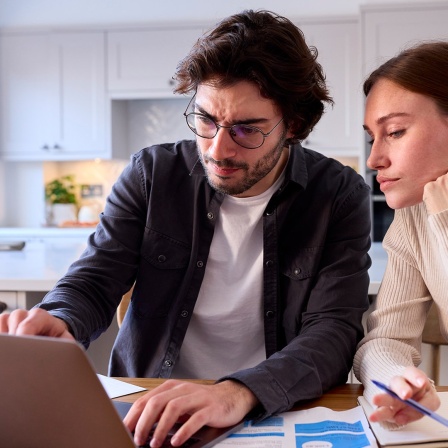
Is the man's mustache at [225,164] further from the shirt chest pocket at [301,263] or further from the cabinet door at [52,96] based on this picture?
the cabinet door at [52,96]

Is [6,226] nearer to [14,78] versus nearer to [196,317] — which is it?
[14,78]

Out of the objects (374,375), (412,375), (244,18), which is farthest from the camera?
(244,18)

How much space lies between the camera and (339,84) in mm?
5199

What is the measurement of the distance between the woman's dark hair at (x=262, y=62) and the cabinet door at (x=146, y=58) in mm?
3860

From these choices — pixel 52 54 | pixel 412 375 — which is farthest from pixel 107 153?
pixel 412 375

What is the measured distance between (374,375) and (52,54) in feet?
16.2

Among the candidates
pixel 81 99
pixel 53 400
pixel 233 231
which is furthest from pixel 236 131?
pixel 81 99

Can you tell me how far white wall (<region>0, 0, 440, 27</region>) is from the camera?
5457mm

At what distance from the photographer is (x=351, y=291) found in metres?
1.44

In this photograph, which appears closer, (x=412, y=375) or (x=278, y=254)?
(x=412, y=375)

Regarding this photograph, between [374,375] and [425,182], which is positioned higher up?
[425,182]

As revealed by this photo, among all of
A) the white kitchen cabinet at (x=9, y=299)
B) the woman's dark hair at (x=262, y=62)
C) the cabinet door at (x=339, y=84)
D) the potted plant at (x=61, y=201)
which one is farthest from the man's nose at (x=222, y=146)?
the potted plant at (x=61, y=201)

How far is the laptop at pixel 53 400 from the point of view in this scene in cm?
78

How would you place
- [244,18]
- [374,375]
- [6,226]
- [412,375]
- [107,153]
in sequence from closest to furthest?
[412,375] < [374,375] < [244,18] < [107,153] < [6,226]
